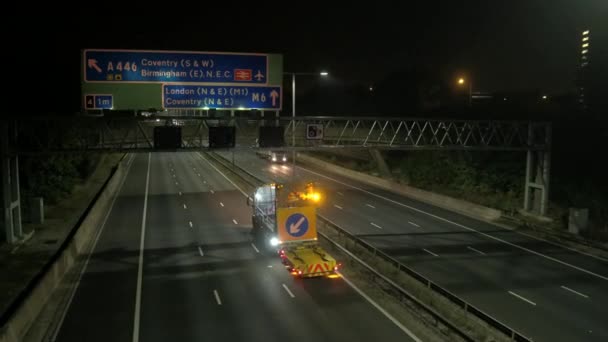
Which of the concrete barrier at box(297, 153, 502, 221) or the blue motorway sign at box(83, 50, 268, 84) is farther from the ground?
the blue motorway sign at box(83, 50, 268, 84)

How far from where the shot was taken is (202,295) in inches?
848

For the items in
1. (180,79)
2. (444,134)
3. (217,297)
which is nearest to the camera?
(217,297)

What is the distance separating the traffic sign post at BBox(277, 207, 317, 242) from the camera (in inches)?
966

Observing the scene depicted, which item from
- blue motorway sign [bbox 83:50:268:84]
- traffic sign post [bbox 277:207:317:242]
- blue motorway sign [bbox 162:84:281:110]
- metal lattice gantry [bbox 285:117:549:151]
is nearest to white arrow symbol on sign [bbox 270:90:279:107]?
blue motorway sign [bbox 162:84:281:110]

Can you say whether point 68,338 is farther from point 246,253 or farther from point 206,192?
point 206,192

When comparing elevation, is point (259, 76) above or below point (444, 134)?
above

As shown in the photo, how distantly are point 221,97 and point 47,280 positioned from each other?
40.1 ft

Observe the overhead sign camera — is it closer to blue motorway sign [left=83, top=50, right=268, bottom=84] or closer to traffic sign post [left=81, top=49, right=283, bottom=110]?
traffic sign post [left=81, top=49, right=283, bottom=110]

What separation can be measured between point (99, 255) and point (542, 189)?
3195 centimetres

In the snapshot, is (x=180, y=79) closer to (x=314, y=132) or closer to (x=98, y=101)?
(x=98, y=101)

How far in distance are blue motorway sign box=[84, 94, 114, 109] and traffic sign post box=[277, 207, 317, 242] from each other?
1013 cm

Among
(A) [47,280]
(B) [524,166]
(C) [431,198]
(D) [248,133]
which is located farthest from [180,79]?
(B) [524,166]

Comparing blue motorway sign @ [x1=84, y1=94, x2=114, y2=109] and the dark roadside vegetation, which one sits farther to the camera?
the dark roadside vegetation

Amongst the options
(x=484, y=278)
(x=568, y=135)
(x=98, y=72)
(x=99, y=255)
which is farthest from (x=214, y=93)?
(x=568, y=135)
